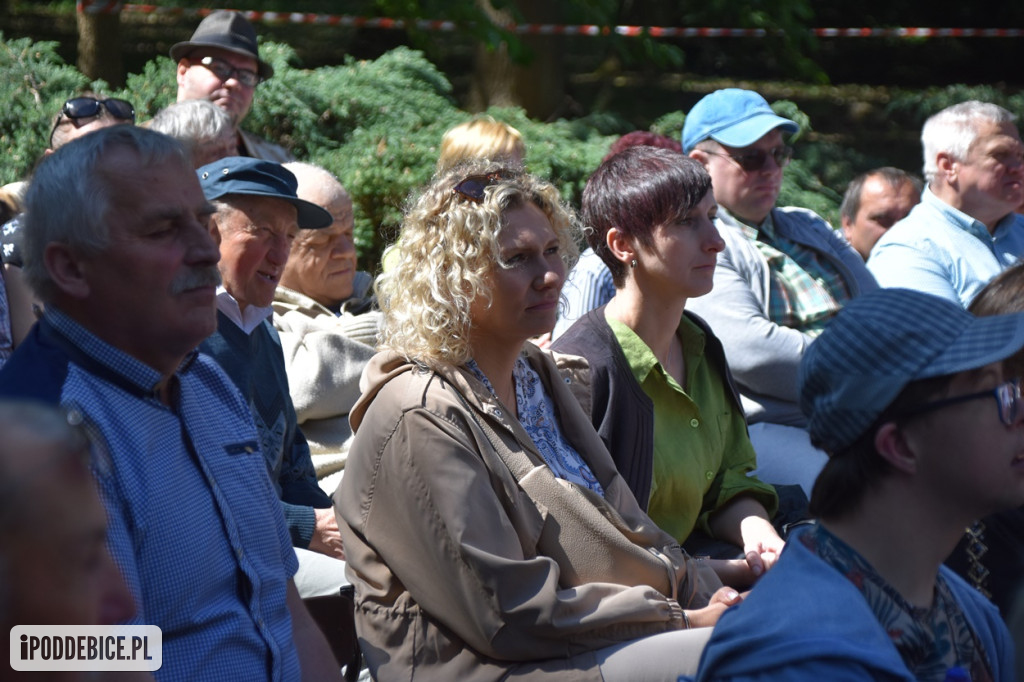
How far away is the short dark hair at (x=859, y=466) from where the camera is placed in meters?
1.87

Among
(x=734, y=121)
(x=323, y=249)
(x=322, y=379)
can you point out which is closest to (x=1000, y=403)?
(x=322, y=379)

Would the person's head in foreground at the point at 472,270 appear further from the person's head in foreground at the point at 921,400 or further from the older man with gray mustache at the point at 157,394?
the person's head in foreground at the point at 921,400

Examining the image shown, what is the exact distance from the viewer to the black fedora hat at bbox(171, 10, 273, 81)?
576 cm

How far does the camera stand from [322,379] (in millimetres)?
3922

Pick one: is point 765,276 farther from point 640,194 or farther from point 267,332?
point 267,332

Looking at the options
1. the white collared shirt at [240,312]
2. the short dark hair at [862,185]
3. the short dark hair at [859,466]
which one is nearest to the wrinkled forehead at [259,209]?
the white collared shirt at [240,312]

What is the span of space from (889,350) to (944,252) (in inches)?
148

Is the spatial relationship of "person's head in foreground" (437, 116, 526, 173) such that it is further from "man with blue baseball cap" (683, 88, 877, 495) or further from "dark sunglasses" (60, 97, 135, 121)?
"dark sunglasses" (60, 97, 135, 121)

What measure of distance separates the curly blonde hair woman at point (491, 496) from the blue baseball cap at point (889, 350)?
41.6 inches

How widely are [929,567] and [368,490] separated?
1.43 m

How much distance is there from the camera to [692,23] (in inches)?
529

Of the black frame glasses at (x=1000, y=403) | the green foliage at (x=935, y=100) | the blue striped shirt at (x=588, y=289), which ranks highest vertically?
the black frame glasses at (x=1000, y=403)

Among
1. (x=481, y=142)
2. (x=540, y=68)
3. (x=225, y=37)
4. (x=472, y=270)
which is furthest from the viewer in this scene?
(x=540, y=68)

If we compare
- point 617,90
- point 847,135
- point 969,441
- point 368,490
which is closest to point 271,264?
point 368,490
